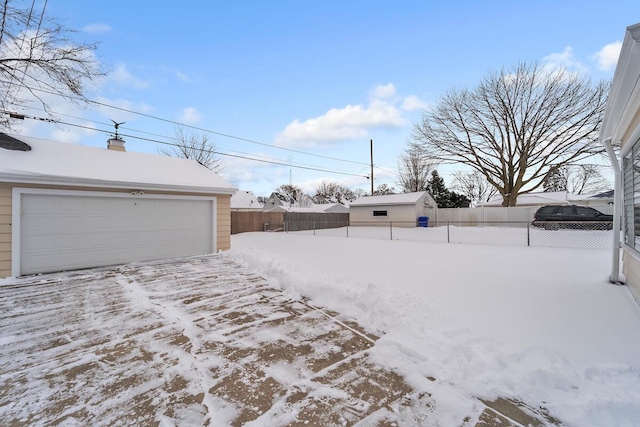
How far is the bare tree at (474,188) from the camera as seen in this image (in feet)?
125

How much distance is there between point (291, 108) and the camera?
570 inches

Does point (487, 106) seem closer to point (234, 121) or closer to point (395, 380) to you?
point (234, 121)

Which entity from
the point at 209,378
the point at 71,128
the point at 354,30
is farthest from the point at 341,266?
the point at 71,128

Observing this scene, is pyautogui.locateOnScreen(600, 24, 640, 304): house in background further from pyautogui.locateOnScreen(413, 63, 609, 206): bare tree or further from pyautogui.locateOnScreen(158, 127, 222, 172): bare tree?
pyautogui.locateOnScreen(158, 127, 222, 172): bare tree

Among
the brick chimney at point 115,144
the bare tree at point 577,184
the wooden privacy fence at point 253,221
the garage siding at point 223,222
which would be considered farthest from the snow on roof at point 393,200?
the bare tree at point 577,184

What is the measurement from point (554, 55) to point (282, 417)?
802 inches

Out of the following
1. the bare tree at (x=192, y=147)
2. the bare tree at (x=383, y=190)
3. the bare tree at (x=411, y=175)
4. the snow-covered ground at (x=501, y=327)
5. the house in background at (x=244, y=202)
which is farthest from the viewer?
the bare tree at (x=383, y=190)

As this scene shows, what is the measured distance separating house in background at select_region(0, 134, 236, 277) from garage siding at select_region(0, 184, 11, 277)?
0.05 feet

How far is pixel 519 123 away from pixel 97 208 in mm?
22610

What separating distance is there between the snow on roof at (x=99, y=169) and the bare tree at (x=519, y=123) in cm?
1670

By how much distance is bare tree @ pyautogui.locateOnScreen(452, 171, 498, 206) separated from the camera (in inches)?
1499

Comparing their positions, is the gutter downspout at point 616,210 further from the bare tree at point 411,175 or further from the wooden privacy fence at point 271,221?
the bare tree at point 411,175

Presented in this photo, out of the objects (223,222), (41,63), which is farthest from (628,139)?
(41,63)

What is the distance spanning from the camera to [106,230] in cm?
756
